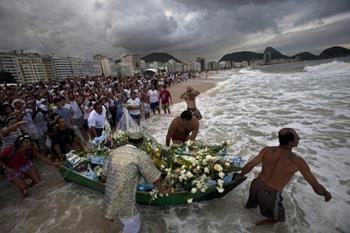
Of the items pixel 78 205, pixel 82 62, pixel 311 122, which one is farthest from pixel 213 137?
pixel 82 62

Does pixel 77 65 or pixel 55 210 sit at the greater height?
pixel 77 65

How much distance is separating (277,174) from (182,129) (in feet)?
9.70

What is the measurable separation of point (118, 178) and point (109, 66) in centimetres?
15272

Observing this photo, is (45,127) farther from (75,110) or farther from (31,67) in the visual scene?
(31,67)

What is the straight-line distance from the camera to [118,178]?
269cm

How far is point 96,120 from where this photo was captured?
7.20 meters

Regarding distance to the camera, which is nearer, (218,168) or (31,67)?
(218,168)

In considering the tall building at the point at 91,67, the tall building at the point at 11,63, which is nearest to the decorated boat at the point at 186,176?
the tall building at the point at 11,63

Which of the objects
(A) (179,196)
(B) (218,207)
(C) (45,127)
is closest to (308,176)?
(B) (218,207)

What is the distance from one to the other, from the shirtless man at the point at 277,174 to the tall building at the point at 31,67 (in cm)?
12204

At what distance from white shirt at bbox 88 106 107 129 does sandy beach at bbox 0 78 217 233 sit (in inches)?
84.8

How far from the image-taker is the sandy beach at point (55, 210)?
397cm

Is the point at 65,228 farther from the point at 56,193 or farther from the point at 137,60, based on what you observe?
the point at 137,60

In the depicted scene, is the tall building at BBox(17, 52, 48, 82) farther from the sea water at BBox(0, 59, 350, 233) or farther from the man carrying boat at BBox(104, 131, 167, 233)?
the man carrying boat at BBox(104, 131, 167, 233)
